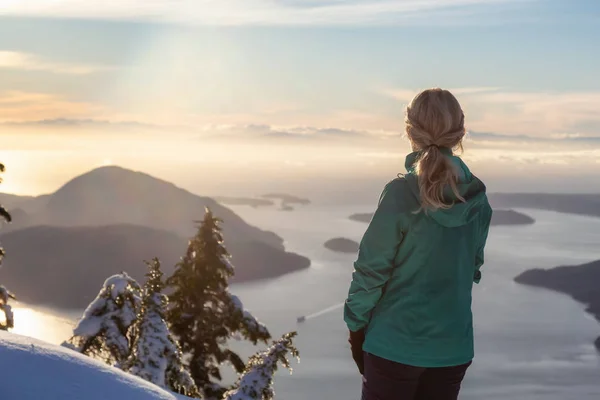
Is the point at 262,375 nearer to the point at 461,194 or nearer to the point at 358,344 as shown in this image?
the point at 358,344

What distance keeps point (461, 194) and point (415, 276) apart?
584 mm

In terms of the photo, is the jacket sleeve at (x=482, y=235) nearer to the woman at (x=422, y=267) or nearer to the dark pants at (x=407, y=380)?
the woman at (x=422, y=267)

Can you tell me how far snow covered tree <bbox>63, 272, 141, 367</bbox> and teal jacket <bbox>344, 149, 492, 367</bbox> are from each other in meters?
11.6

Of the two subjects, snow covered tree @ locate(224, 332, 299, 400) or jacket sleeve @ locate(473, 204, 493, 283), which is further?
snow covered tree @ locate(224, 332, 299, 400)

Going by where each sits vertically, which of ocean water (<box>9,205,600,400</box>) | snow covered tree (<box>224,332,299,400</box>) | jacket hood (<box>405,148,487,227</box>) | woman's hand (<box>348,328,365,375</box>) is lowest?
ocean water (<box>9,205,600,400</box>)

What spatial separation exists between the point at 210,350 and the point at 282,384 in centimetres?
8581

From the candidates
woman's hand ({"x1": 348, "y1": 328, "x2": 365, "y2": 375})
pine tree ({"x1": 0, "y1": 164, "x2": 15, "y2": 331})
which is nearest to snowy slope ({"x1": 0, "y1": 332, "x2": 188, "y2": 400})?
woman's hand ({"x1": 348, "y1": 328, "x2": 365, "y2": 375})

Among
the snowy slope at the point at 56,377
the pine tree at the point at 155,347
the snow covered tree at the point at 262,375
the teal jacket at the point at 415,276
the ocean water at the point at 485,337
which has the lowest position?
the ocean water at the point at 485,337

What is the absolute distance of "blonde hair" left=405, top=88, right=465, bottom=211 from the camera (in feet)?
12.4

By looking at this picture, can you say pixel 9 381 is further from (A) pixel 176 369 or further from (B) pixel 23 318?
(B) pixel 23 318

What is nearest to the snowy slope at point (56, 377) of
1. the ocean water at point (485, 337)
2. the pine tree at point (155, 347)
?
the pine tree at point (155, 347)

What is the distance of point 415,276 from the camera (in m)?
3.92

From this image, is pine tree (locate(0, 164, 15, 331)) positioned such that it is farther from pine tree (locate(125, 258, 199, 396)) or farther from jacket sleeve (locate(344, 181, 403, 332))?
jacket sleeve (locate(344, 181, 403, 332))

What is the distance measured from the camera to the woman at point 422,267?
3.82 meters
